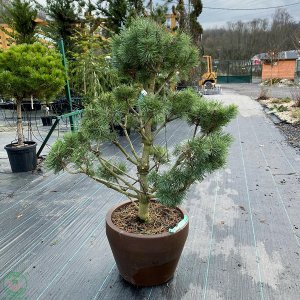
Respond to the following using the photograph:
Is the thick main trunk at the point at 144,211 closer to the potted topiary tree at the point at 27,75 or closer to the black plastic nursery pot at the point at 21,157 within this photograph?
the potted topiary tree at the point at 27,75

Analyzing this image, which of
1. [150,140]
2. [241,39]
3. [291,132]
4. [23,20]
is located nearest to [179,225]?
[150,140]

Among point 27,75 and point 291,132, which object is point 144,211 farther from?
point 291,132

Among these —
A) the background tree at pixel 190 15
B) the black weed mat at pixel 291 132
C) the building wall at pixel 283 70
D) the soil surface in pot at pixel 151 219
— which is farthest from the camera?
the building wall at pixel 283 70

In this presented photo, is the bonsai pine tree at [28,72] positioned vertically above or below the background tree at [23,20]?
below

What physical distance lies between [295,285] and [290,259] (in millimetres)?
255

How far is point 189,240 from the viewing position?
86.0 inches

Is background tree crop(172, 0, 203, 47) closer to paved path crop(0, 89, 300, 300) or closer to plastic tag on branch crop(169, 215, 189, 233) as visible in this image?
paved path crop(0, 89, 300, 300)

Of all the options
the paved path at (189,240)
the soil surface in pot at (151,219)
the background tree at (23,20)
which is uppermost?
the background tree at (23,20)

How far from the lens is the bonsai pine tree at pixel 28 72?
3.17 m

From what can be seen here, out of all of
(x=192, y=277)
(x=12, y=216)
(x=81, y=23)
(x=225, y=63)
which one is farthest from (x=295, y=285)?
(x=225, y=63)

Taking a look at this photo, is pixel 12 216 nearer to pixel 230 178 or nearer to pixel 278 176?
pixel 230 178

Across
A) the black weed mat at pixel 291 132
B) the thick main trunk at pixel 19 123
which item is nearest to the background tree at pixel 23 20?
the thick main trunk at pixel 19 123

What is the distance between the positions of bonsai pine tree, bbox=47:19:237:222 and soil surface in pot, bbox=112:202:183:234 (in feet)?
0.17

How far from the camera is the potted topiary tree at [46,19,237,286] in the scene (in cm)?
139
